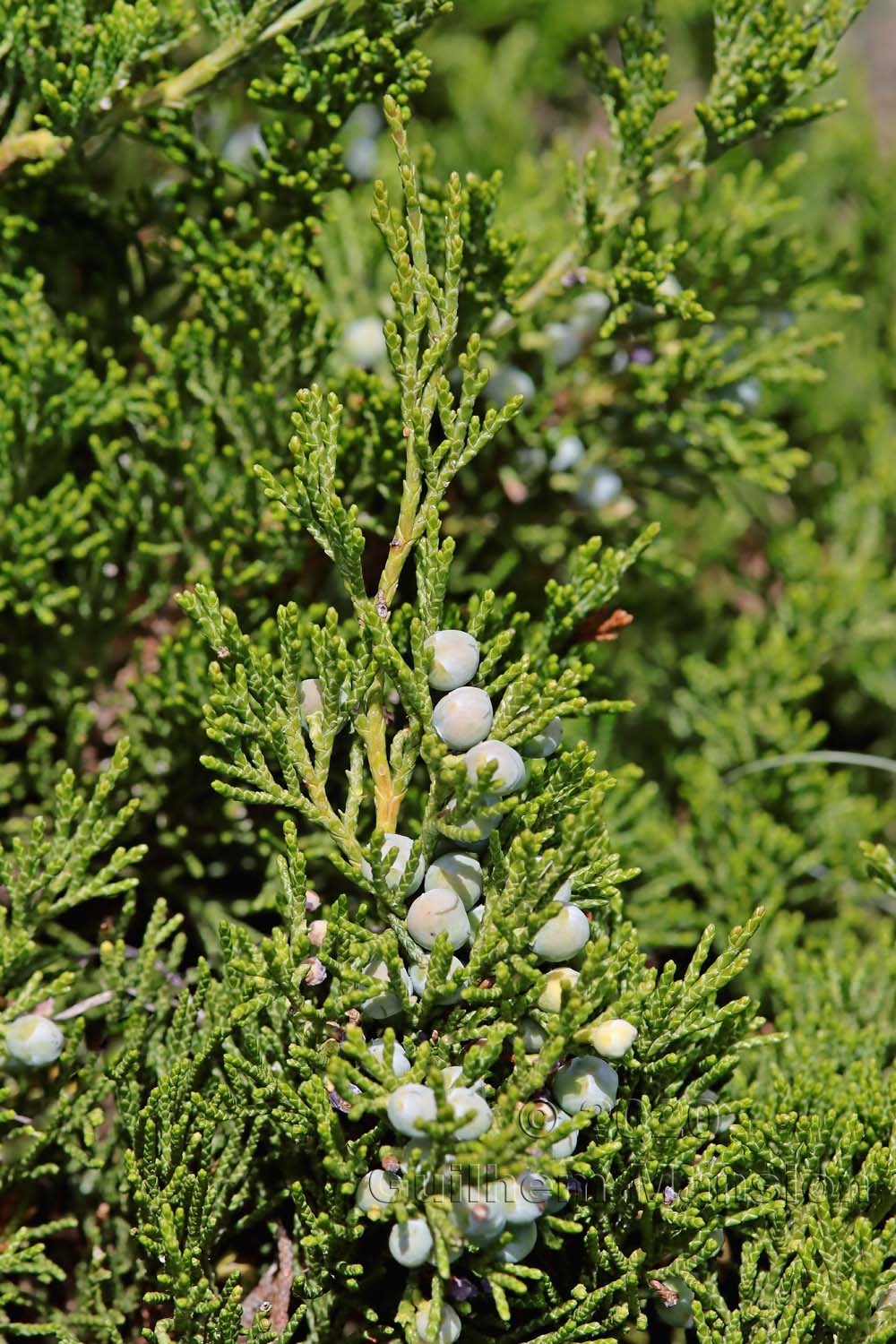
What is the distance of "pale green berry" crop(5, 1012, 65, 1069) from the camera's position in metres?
1.23

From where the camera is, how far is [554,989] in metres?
1.12

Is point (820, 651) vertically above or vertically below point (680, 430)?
below

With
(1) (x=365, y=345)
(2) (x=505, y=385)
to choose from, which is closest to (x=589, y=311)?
(2) (x=505, y=385)

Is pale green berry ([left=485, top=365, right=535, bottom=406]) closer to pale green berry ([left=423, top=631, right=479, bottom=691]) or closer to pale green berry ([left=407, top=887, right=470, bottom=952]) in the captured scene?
pale green berry ([left=423, top=631, right=479, bottom=691])

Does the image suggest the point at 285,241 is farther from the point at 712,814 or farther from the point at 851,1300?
the point at 851,1300

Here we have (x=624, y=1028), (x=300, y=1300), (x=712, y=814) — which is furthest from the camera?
(x=712, y=814)

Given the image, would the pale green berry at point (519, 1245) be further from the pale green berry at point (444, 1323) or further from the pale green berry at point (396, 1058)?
the pale green berry at point (396, 1058)

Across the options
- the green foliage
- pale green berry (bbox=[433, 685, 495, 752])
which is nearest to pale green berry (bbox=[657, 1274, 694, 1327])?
the green foliage

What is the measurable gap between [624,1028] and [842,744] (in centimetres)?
123

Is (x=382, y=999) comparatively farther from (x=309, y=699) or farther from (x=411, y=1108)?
(x=309, y=699)

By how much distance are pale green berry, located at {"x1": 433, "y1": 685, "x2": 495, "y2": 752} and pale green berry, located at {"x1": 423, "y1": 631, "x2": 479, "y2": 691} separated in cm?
2

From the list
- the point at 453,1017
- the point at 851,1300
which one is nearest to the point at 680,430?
the point at 453,1017

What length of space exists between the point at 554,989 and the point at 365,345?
108 cm

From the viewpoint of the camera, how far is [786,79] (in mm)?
1487
